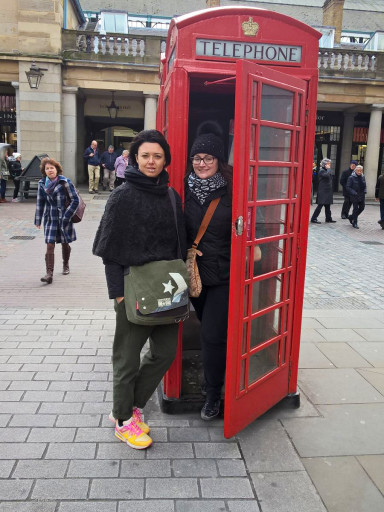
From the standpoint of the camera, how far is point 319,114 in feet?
80.4

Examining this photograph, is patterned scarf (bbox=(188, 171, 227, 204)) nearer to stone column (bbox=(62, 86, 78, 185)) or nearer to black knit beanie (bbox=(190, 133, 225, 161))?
black knit beanie (bbox=(190, 133, 225, 161))

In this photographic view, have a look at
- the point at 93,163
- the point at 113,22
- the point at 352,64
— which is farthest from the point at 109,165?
the point at 352,64

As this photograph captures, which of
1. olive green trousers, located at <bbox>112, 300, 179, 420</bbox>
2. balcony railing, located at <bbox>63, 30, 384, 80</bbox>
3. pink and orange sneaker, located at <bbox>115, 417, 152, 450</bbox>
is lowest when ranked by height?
pink and orange sneaker, located at <bbox>115, 417, 152, 450</bbox>

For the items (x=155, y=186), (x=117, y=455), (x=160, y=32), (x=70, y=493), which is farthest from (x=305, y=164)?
(x=160, y=32)

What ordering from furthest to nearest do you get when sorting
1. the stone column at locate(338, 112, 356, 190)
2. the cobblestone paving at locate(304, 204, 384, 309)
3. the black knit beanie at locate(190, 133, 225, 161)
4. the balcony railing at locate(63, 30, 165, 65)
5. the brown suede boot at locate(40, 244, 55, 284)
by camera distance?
1. the stone column at locate(338, 112, 356, 190)
2. the balcony railing at locate(63, 30, 165, 65)
3. the brown suede boot at locate(40, 244, 55, 284)
4. the cobblestone paving at locate(304, 204, 384, 309)
5. the black knit beanie at locate(190, 133, 225, 161)

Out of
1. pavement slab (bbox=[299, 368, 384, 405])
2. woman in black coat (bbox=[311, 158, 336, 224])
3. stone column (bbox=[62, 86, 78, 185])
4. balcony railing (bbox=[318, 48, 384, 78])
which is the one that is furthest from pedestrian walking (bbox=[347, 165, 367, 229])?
stone column (bbox=[62, 86, 78, 185])

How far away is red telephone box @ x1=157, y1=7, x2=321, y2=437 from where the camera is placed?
297cm

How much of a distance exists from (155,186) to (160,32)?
87.0 feet

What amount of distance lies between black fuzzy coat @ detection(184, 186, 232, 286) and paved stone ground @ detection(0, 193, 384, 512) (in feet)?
3.61

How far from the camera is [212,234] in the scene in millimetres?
3271

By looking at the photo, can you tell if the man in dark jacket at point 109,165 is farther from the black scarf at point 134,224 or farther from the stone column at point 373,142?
the black scarf at point 134,224

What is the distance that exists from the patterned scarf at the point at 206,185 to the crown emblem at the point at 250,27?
3.12 feet

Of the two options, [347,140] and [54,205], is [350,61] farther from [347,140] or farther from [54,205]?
[54,205]

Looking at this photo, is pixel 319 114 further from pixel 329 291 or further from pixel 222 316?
pixel 222 316
